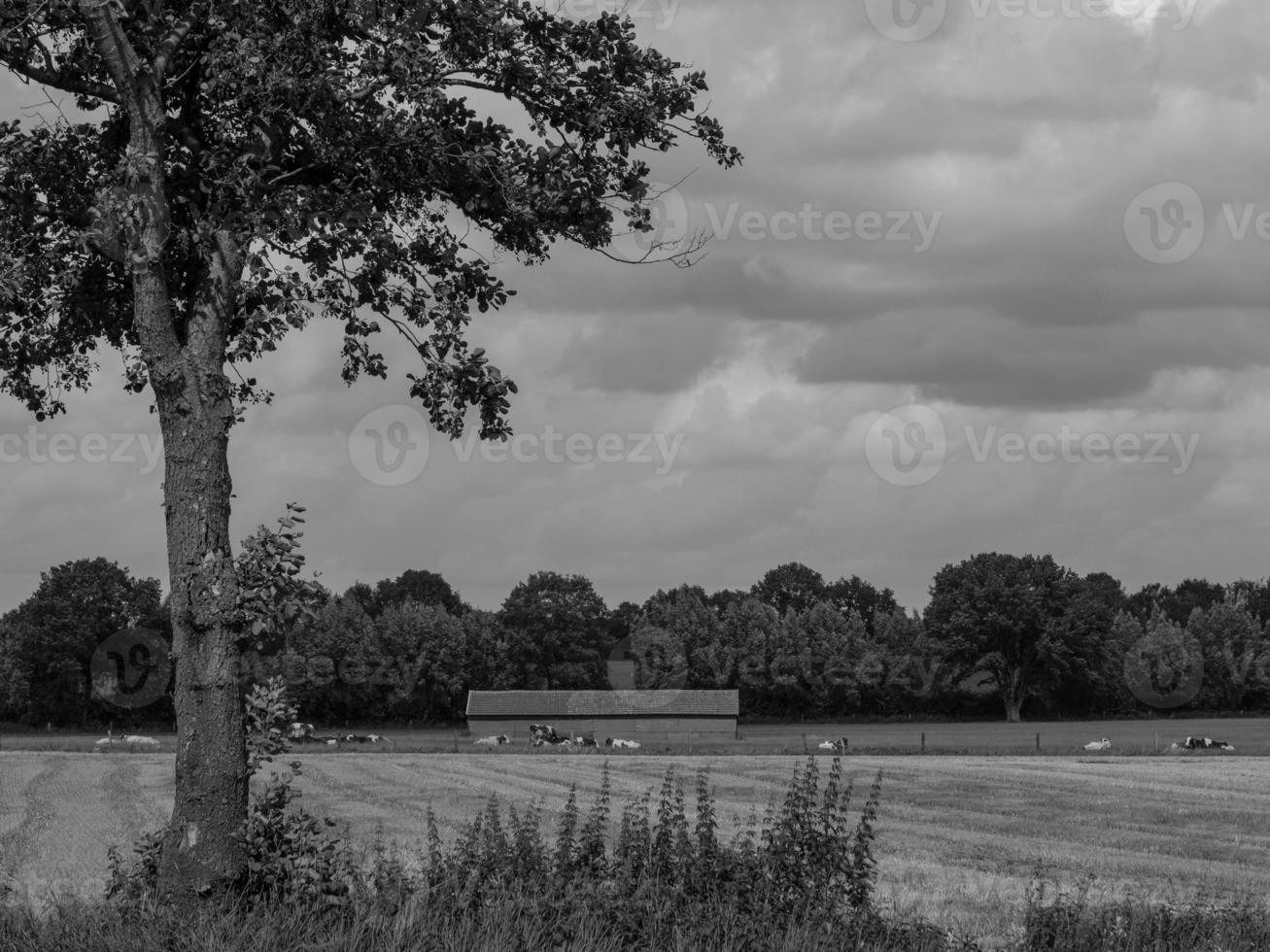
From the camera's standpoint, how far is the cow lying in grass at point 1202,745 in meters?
75.3

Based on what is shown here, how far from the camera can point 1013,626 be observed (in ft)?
377

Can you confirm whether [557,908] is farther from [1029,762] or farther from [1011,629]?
[1011,629]

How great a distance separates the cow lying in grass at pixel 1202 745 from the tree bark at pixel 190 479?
72.1 metres

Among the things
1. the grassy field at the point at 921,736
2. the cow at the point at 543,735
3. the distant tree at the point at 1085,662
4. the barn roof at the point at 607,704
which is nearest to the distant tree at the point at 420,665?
the grassy field at the point at 921,736

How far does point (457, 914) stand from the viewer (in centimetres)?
1041

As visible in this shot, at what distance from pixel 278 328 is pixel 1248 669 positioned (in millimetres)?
127999

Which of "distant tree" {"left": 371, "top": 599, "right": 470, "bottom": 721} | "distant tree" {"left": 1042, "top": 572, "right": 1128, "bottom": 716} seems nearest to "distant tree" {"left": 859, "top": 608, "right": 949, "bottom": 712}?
"distant tree" {"left": 1042, "top": 572, "right": 1128, "bottom": 716}

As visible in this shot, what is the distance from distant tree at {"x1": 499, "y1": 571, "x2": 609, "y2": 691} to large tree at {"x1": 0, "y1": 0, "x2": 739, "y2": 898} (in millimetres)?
107998

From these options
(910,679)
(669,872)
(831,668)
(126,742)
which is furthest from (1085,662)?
(669,872)

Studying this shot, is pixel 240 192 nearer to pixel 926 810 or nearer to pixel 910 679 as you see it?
pixel 926 810

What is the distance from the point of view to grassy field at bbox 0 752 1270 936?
62.1 ft

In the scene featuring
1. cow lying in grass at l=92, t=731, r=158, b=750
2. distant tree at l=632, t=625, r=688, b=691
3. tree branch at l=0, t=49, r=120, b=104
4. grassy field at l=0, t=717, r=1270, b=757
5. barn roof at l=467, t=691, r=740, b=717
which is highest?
tree branch at l=0, t=49, r=120, b=104

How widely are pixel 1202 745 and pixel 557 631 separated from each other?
2297 inches

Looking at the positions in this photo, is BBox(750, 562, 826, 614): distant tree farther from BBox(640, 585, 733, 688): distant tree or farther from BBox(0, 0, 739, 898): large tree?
BBox(0, 0, 739, 898): large tree
